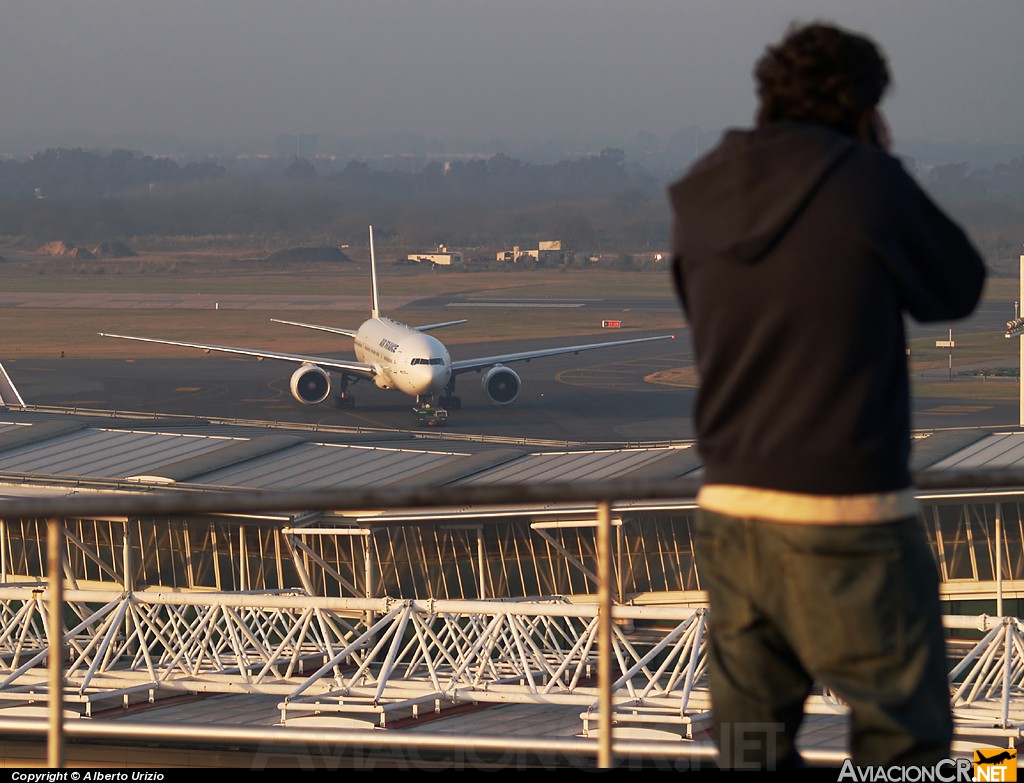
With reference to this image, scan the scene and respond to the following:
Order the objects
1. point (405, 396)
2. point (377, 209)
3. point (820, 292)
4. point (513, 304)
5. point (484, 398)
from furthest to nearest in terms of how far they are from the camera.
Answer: point (513, 304) → point (377, 209) → point (405, 396) → point (484, 398) → point (820, 292)

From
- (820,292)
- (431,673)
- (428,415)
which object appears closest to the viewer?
(820,292)

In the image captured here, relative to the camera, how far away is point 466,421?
72.4 m

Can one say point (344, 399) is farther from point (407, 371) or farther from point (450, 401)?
point (407, 371)

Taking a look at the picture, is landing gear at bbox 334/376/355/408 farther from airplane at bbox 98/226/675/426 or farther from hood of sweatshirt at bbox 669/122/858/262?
hood of sweatshirt at bbox 669/122/858/262

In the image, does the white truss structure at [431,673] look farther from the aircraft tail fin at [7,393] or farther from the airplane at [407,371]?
the aircraft tail fin at [7,393]

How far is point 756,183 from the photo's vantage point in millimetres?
4496

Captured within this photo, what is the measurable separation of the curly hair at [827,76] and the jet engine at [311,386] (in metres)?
70.7

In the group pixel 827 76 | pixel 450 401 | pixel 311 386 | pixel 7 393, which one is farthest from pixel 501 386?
pixel 827 76

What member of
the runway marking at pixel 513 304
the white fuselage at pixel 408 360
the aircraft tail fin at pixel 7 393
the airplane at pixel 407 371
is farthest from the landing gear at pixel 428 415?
the runway marking at pixel 513 304

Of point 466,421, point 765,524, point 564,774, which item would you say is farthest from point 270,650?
point 466,421

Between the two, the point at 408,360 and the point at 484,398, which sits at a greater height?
the point at 408,360

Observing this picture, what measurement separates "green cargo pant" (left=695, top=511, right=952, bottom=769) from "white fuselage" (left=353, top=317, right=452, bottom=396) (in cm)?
6408

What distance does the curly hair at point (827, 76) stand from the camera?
4.60 metres

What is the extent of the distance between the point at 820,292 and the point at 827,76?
76cm
